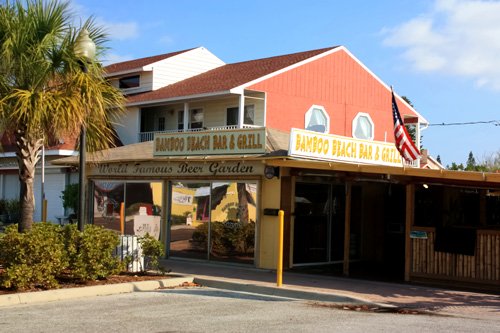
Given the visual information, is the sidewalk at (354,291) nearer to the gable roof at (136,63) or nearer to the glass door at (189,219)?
the glass door at (189,219)

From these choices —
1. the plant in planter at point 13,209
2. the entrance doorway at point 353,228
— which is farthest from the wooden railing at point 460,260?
the plant in planter at point 13,209

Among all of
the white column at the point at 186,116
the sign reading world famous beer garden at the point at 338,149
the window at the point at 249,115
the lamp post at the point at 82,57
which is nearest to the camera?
the lamp post at the point at 82,57

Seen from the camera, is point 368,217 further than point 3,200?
No

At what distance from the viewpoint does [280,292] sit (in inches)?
506

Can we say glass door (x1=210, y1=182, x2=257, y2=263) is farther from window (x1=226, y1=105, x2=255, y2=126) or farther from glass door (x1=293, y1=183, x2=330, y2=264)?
window (x1=226, y1=105, x2=255, y2=126)

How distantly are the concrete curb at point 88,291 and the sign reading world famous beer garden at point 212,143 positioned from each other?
4006 millimetres

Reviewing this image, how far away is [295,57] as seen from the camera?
3039cm

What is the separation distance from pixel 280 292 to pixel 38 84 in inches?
238

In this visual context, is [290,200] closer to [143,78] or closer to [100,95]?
[100,95]

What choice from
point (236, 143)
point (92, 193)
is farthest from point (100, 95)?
point (92, 193)

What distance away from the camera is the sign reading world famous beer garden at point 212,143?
1691cm

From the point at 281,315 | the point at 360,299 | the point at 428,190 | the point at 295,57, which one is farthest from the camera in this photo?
the point at 295,57

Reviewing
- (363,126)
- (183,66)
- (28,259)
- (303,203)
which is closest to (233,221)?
(303,203)

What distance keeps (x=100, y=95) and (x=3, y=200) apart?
20.9 metres
